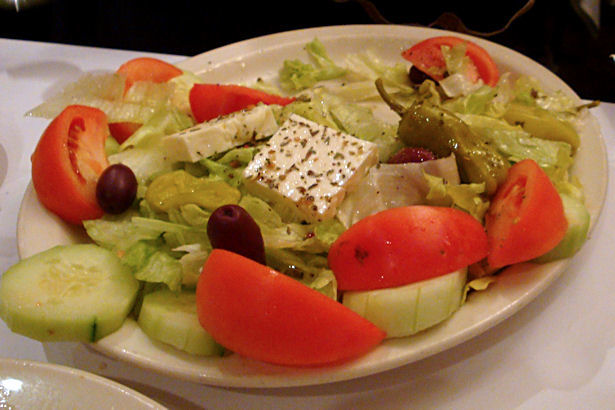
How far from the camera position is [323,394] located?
142 centimetres

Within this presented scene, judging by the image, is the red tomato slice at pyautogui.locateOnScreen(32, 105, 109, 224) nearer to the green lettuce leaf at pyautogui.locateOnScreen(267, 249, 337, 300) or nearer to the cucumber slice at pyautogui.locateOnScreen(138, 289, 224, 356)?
the cucumber slice at pyautogui.locateOnScreen(138, 289, 224, 356)

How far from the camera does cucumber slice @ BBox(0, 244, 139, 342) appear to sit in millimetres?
1353

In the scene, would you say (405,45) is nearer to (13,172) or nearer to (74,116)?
(74,116)

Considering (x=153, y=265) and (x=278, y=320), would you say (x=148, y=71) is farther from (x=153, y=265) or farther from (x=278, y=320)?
(x=278, y=320)

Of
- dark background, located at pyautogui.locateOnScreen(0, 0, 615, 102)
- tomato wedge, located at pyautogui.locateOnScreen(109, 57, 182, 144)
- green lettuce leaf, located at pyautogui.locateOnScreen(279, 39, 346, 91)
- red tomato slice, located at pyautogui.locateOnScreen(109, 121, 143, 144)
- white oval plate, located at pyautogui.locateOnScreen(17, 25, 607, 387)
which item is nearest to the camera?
white oval plate, located at pyautogui.locateOnScreen(17, 25, 607, 387)

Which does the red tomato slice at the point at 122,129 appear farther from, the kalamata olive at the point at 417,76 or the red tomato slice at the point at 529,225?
the red tomato slice at the point at 529,225

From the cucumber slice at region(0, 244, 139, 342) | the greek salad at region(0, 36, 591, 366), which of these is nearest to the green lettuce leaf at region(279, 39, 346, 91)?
the greek salad at region(0, 36, 591, 366)

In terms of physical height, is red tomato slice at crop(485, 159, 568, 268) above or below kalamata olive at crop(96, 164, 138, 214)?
above

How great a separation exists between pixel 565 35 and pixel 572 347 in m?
2.51

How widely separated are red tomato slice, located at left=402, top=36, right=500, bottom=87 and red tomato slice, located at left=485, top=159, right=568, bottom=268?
992 mm

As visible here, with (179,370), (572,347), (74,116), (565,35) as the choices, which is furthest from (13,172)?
(565,35)

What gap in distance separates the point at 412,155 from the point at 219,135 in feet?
2.39

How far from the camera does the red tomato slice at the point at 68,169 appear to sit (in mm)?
1760

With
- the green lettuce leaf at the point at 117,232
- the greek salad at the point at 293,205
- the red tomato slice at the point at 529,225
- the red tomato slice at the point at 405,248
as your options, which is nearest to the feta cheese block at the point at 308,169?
the greek salad at the point at 293,205
